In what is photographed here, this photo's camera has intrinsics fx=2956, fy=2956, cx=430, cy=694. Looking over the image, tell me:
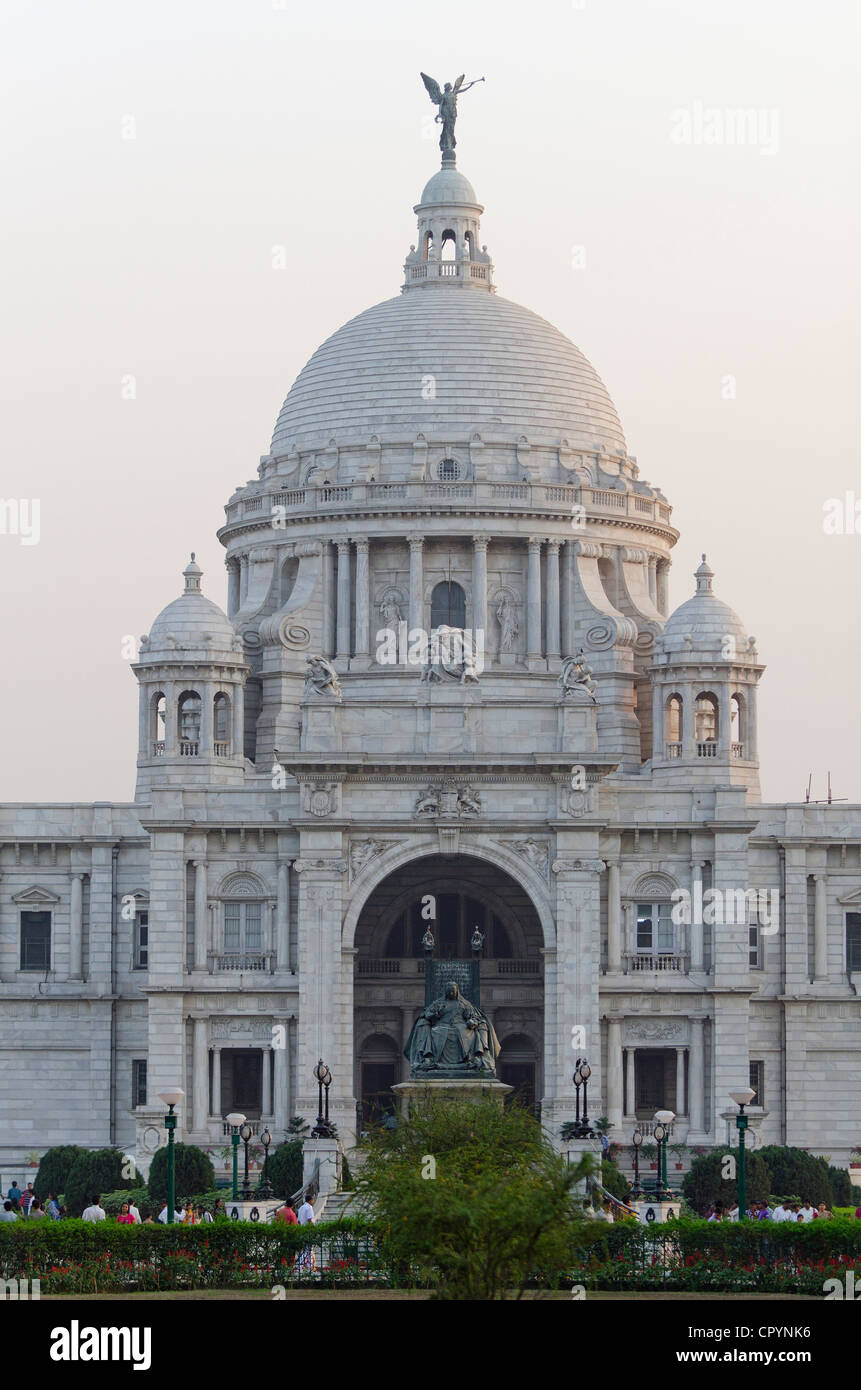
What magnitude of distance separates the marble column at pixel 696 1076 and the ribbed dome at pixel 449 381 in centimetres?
2671

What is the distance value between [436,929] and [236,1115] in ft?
69.7

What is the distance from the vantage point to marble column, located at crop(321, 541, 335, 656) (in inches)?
4003

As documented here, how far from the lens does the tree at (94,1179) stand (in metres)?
78.2

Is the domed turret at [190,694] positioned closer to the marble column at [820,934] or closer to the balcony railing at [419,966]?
the balcony railing at [419,966]

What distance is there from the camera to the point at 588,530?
103 m

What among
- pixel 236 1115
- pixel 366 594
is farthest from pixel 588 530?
pixel 236 1115

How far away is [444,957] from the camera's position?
93.4 m

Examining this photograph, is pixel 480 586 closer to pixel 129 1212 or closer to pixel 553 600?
pixel 553 600

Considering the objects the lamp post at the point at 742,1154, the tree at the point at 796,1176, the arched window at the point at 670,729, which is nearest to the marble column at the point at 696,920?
the tree at the point at 796,1176

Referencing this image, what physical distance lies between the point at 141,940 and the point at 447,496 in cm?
1986

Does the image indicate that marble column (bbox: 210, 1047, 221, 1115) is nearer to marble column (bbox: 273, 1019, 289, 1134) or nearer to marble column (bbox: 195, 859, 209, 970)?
marble column (bbox: 273, 1019, 289, 1134)

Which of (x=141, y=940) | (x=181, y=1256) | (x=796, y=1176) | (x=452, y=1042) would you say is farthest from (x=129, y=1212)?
(x=141, y=940)
